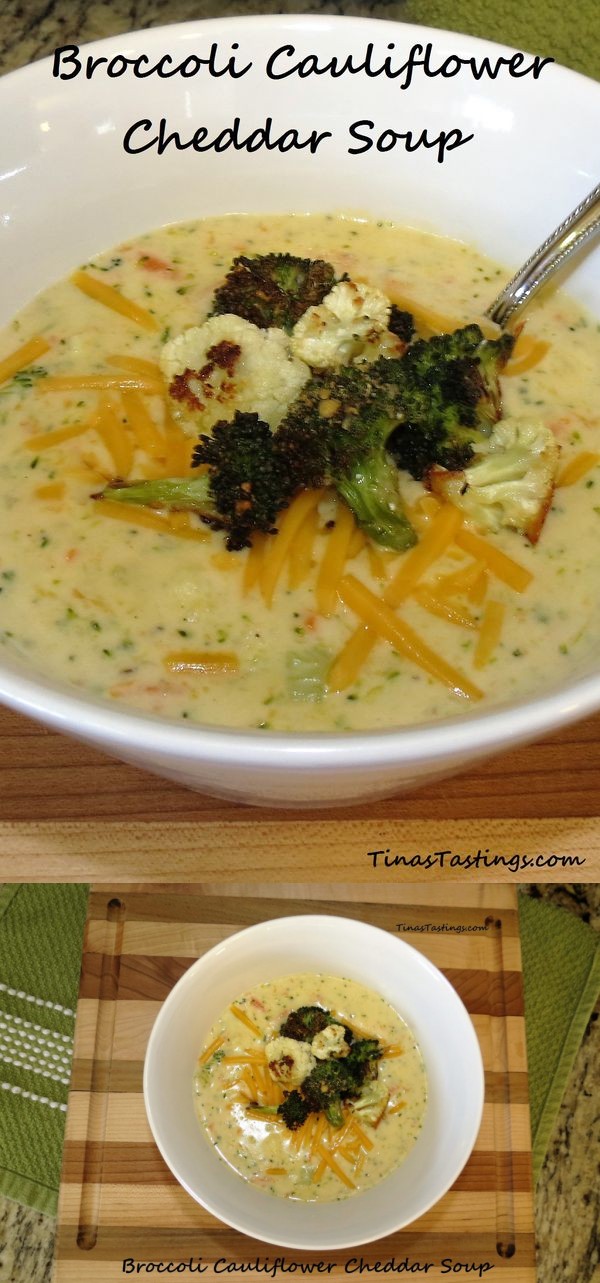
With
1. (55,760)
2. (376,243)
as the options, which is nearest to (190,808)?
(55,760)

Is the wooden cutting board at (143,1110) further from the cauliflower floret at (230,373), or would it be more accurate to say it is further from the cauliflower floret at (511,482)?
the cauliflower floret at (230,373)

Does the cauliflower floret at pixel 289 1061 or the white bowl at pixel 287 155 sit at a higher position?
the white bowl at pixel 287 155

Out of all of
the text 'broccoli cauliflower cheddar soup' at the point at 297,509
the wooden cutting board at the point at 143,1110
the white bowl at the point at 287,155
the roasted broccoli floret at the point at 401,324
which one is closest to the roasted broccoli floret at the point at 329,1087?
the wooden cutting board at the point at 143,1110

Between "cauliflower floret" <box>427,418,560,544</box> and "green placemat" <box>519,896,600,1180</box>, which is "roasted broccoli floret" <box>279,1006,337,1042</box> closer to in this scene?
"green placemat" <box>519,896,600,1180</box>

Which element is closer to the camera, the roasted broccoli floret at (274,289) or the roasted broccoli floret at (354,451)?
the roasted broccoli floret at (354,451)

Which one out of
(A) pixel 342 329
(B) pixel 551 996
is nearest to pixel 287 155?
(A) pixel 342 329

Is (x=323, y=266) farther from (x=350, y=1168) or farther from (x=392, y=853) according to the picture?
(x=350, y=1168)

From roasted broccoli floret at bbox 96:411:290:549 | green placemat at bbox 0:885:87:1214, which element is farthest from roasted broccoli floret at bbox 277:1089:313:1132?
roasted broccoli floret at bbox 96:411:290:549
